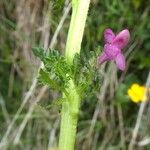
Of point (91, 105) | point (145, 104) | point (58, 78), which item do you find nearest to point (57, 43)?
point (91, 105)

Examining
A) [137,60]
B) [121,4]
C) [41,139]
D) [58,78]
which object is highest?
[121,4]

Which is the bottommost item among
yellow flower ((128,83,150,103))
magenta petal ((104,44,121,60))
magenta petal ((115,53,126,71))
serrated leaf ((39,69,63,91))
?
serrated leaf ((39,69,63,91))

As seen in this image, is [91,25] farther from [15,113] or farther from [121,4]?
[15,113]

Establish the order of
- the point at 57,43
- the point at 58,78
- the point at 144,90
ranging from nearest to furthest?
the point at 58,78, the point at 144,90, the point at 57,43

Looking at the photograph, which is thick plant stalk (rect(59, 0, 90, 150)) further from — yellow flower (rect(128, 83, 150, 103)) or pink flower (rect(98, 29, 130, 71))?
yellow flower (rect(128, 83, 150, 103))

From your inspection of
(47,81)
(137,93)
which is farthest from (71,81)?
(137,93)

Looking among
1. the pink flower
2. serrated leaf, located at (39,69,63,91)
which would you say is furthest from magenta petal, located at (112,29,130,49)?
serrated leaf, located at (39,69,63,91)

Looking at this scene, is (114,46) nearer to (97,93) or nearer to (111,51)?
(111,51)
